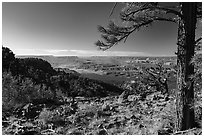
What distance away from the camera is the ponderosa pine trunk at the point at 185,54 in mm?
5203

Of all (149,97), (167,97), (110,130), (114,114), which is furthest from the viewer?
(149,97)

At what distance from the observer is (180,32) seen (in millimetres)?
5414

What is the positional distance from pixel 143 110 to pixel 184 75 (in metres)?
3.05

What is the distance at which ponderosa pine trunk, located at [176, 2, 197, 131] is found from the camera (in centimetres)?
520

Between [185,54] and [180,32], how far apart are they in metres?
0.55

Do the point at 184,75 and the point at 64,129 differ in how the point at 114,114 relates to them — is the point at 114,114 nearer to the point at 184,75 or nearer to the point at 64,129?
the point at 64,129

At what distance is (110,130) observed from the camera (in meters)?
6.23

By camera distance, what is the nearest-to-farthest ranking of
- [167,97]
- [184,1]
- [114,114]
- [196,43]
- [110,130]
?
[184,1], [196,43], [110,130], [114,114], [167,97]

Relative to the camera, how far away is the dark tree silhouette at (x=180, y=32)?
523 centimetres

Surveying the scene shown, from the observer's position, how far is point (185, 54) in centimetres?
520

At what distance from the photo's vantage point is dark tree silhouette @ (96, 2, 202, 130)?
17.2ft

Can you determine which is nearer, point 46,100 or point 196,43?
point 196,43

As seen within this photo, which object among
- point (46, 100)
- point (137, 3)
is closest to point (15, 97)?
point (46, 100)

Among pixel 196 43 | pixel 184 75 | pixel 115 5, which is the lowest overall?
pixel 184 75
